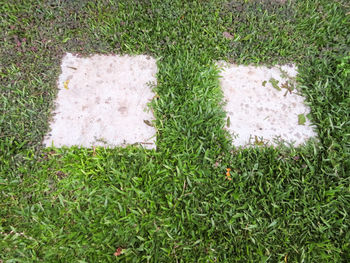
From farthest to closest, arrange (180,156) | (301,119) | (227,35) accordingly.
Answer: (227,35) < (301,119) < (180,156)

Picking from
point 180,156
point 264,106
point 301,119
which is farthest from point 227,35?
point 180,156

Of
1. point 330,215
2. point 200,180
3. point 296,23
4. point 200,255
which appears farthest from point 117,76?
point 330,215

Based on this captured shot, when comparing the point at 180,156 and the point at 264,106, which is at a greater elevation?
the point at 264,106

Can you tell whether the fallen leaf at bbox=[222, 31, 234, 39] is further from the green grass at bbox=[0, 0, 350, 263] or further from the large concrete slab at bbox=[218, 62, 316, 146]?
the large concrete slab at bbox=[218, 62, 316, 146]

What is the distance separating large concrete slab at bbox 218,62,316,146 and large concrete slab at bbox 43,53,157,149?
0.87m

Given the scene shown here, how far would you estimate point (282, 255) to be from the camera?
6.03 ft

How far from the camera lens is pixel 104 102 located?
2398 mm

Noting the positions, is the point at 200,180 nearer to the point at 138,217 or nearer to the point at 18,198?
the point at 138,217

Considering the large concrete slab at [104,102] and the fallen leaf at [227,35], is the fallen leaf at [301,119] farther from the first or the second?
the large concrete slab at [104,102]

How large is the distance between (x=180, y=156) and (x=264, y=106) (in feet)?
3.55

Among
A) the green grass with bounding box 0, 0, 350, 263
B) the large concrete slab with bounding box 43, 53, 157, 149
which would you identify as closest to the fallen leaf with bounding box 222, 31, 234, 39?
the green grass with bounding box 0, 0, 350, 263

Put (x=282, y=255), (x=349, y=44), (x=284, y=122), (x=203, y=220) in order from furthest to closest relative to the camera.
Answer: (x=349, y=44), (x=284, y=122), (x=203, y=220), (x=282, y=255)

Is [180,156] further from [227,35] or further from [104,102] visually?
[227,35]

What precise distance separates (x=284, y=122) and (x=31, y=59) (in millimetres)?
2841
